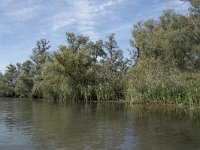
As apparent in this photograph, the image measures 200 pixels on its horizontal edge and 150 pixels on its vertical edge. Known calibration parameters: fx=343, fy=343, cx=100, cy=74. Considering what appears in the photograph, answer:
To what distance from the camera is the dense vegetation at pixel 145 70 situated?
35.4 meters

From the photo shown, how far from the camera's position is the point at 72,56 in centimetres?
5147

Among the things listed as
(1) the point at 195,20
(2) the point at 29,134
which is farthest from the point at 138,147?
(1) the point at 195,20

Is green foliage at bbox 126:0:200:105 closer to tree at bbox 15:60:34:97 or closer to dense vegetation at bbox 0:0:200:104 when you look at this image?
dense vegetation at bbox 0:0:200:104

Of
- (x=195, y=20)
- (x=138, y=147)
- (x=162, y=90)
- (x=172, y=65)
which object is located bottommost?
(x=138, y=147)

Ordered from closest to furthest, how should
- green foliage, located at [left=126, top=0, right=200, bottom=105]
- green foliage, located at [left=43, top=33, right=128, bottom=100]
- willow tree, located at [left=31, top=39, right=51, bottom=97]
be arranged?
green foliage, located at [left=126, top=0, right=200, bottom=105], green foliage, located at [left=43, top=33, right=128, bottom=100], willow tree, located at [left=31, top=39, right=51, bottom=97]

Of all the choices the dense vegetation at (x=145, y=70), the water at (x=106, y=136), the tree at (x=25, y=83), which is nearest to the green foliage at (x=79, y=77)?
the dense vegetation at (x=145, y=70)

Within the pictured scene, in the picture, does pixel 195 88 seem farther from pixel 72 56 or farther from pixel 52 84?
pixel 52 84

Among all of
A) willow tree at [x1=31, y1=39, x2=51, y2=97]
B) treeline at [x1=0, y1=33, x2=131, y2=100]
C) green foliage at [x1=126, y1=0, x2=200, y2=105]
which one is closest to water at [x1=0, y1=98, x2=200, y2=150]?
green foliage at [x1=126, y1=0, x2=200, y2=105]

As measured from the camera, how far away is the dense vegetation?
35.4 meters

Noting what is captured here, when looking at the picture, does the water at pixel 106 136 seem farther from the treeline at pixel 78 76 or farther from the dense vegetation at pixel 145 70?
the treeline at pixel 78 76

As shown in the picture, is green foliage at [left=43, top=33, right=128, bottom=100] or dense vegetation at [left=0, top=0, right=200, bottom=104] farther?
green foliage at [left=43, top=33, right=128, bottom=100]

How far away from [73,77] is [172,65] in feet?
48.7

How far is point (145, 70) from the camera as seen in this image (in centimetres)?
4353

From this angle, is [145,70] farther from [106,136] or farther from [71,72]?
[106,136]
